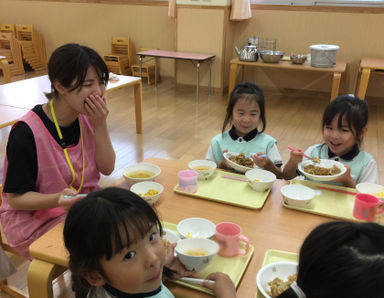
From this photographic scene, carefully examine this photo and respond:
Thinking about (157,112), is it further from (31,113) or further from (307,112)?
(31,113)

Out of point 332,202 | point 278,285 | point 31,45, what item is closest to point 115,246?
point 278,285

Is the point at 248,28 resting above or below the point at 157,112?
above

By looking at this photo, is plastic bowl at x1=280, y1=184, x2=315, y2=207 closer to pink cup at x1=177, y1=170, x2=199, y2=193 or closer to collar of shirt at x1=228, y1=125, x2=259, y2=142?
pink cup at x1=177, y1=170, x2=199, y2=193

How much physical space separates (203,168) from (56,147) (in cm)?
59

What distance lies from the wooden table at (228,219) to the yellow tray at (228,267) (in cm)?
1

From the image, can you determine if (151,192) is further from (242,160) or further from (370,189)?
(370,189)

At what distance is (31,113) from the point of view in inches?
52.9

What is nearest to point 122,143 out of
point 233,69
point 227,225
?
point 233,69

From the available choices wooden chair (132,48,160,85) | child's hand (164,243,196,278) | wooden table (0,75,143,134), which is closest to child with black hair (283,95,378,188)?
child's hand (164,243,196,278)

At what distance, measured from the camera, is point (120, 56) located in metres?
5.83

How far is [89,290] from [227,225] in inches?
16.7

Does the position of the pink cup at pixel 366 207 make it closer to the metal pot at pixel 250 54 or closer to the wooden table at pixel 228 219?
the wooden table at pixel 228 219

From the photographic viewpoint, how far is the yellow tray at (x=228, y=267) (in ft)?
3.09

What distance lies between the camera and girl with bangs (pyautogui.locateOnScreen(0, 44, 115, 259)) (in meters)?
1.29
